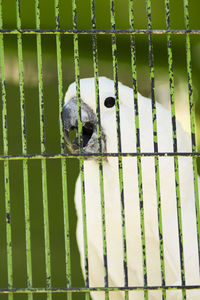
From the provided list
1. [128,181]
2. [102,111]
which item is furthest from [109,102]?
[128,181]

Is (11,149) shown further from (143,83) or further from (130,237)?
(130,237)

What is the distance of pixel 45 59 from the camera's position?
437 centimetres

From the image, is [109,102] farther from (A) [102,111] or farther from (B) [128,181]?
(B) [128,181]

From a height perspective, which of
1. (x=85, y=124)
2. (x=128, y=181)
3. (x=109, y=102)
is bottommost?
(x=128, y=181)

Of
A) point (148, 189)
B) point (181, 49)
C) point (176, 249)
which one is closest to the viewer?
point (176, 249)

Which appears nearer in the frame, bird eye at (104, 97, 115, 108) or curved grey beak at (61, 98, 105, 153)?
curved grey beak at (61, 98, 105, 153)

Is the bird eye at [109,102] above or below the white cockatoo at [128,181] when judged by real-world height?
above

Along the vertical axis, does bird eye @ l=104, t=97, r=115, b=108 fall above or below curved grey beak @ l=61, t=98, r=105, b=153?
above

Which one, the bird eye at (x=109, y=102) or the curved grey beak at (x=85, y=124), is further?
the bird eye at (x=109, y=102)

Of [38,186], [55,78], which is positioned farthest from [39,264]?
[55,78]

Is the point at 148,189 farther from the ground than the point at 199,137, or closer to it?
closer to it

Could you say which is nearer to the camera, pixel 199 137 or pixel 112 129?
pixel 112 129

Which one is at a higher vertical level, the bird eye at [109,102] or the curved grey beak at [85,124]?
the bird eye at [109,102]

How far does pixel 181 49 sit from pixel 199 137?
0.64 metres
